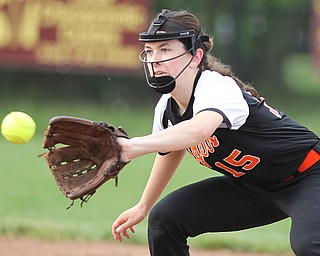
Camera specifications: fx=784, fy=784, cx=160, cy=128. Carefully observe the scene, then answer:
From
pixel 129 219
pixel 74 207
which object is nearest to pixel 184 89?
pixel 129 219

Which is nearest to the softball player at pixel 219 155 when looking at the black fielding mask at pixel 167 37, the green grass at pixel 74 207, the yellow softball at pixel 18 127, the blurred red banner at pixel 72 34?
the black fielding mask at pixel 167 37

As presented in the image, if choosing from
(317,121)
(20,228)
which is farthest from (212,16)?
(20,228)

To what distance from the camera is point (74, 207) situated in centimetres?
766

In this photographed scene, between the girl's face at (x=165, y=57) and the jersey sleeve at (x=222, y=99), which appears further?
the girl's face at (x=165, y=57)

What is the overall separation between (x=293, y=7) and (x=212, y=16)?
2218 millimetres

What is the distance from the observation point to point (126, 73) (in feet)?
43.7

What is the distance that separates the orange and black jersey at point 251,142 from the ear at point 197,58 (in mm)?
68

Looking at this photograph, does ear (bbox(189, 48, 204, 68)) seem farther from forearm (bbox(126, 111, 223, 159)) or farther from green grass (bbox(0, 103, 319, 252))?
green grass (bbox(0, 103, 319, 252))

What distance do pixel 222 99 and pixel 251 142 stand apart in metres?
0.38

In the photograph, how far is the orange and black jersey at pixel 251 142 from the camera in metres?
3.67

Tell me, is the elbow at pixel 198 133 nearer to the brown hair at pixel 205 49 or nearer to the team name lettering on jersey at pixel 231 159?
the team name lettering on jersey at pixel 231 159

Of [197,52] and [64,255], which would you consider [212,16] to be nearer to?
[64,255]

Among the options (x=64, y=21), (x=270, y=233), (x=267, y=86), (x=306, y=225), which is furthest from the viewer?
(x=267, y=86)

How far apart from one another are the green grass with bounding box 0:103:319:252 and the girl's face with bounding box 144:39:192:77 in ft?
8.83
